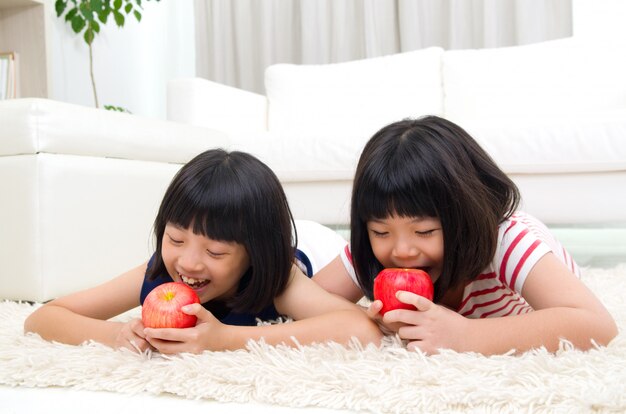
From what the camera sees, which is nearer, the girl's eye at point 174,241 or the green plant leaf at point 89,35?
the girl's eye at point 174,241

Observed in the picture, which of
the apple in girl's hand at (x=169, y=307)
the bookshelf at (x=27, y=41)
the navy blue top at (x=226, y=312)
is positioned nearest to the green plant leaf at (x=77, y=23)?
the bookshelf at (x=27, y=41)

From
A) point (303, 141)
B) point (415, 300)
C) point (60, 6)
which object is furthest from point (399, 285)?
point (60, 6)

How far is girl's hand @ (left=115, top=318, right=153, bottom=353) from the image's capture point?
0.87 m

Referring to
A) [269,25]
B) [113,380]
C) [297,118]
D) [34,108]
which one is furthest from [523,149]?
[269,25]

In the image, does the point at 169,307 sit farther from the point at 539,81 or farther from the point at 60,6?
the point at 60,6

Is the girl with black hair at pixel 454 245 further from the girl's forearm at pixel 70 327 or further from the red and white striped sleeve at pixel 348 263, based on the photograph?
the girl's forearm at pixel 70 327

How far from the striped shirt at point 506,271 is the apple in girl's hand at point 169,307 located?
316mm

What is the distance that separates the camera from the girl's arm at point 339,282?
109 cm

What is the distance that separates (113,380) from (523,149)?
5.13ft

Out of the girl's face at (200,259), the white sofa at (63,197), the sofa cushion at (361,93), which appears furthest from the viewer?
the sofa cushion at (361,93)

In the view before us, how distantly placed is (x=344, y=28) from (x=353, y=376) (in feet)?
10.2

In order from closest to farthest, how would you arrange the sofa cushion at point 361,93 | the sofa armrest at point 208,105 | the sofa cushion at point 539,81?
the sofa cushion at point 539,81 → the sofa armrest at point 208,105 → the sofa cushion at point 361,93

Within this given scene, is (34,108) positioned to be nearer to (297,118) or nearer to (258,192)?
(258,192)

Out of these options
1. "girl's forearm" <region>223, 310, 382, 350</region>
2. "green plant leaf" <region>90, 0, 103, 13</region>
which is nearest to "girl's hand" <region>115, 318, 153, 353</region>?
"girl's forearm" <region>223, 310, 382, 350</region>
